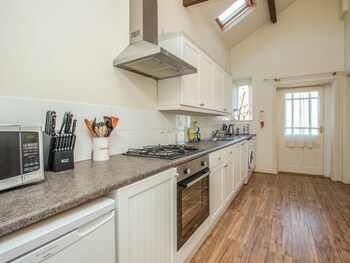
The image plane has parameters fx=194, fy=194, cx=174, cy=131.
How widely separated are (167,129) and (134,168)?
1.25m

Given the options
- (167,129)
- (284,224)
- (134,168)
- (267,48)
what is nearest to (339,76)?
(267,48)

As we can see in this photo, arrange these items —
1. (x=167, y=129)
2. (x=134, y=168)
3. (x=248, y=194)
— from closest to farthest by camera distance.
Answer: (x=134, y=168) → (x=167, y=129) → (x=248, y=194)

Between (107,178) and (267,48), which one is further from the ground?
(267,48)

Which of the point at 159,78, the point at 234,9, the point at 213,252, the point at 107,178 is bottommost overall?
the point at 213,252

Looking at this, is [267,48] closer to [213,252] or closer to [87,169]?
[213,252]

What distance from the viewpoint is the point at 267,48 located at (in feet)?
14.0

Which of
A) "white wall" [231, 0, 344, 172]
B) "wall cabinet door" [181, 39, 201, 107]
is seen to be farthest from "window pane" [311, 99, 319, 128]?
"wall cabinet door" [181, 39, 201, 107]

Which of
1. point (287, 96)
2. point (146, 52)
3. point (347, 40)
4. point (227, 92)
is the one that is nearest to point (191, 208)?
point (146, 52)

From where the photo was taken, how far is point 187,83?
2156mm

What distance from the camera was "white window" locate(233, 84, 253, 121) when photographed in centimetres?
464

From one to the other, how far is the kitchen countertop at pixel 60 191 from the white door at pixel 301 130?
405 cm

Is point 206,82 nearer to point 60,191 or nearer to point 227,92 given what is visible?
point 227,92

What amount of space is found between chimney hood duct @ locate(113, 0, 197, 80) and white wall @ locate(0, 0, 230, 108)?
79 millimetres

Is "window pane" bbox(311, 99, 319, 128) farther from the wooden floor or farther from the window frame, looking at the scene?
the wooden floor
